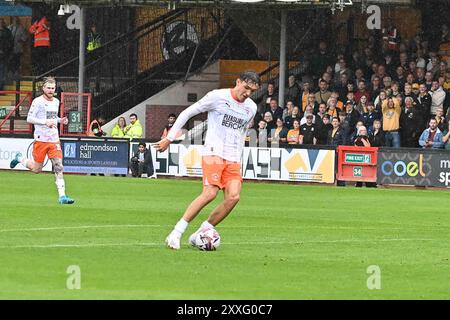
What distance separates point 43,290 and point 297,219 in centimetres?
1070

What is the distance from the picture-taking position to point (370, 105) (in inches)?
1407

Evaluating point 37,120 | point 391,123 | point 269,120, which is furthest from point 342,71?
point 37,120

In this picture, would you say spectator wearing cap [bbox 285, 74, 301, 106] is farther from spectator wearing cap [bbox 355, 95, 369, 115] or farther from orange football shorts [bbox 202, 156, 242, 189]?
orange football shorts [bbox 202, 156, 242, 189]

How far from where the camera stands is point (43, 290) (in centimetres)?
1184

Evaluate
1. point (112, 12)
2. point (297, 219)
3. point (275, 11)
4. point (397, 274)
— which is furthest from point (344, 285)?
point (112, 12)

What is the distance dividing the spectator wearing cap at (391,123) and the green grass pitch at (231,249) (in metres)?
7.25

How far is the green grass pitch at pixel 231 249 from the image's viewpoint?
1237cm

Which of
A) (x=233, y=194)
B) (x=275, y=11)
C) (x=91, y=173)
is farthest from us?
(x=275, y=11)

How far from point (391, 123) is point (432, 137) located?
1.45m

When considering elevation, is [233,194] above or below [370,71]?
below

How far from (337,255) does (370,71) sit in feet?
76.5
